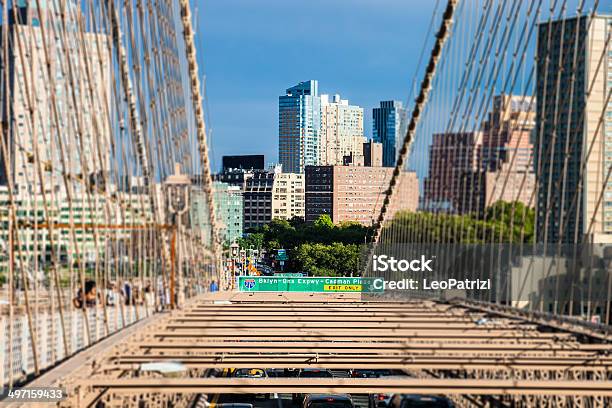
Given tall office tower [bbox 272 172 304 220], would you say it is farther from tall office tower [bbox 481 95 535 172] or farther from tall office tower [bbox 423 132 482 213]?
tall office tower [bbox 481 95 535 172]

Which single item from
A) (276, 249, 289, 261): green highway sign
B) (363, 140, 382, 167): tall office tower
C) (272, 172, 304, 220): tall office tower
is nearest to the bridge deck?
(276, 249, 289, 261): green highway sign

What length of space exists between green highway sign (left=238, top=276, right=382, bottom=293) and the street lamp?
29.1m

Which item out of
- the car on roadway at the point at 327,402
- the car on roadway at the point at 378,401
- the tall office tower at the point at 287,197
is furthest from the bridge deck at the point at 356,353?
the tall office tower at the point at 287,197

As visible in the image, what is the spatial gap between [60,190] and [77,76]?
1.56 m

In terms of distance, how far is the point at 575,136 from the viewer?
540 inches

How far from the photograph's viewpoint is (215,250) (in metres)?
31.6

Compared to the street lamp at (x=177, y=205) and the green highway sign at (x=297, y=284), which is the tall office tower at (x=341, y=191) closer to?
the green highway sign at (x=297, y=284)

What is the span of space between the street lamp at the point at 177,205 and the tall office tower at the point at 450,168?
18.3 ft

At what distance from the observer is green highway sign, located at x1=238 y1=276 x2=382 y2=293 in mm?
48719

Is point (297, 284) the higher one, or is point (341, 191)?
point (341, 191)

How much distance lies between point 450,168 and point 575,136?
9436mm

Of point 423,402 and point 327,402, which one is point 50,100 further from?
point 327,402

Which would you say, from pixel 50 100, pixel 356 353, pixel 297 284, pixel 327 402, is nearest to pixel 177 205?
pixel 327 402

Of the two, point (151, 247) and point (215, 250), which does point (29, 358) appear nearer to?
point (151, 247)
